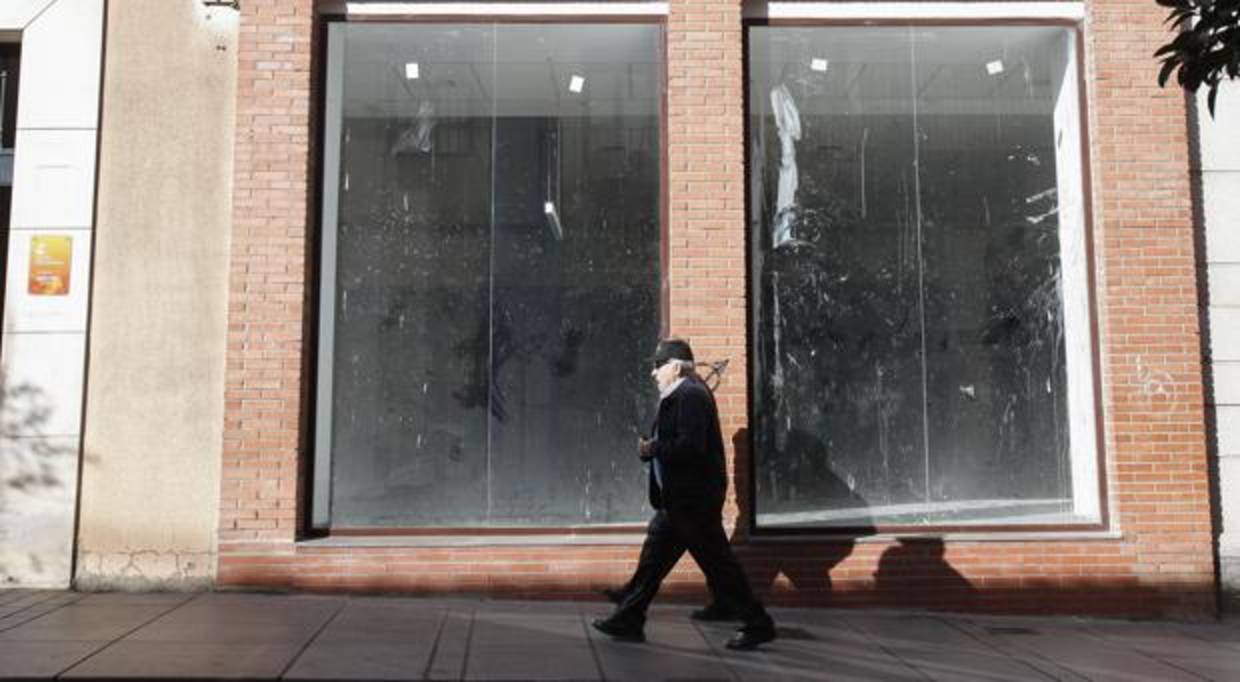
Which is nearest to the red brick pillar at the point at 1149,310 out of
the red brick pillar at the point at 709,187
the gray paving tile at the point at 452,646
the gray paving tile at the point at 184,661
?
the red brick pillar at the point at 709,187

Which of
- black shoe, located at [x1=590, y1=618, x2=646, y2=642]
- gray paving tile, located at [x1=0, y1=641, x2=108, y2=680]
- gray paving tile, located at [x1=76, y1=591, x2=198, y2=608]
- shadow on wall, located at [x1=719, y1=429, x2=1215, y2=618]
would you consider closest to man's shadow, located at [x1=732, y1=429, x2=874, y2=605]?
shadow on wall, located at [x1=719, y1=429, x2=1215, y2=618]

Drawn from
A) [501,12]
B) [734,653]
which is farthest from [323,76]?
[734,653]

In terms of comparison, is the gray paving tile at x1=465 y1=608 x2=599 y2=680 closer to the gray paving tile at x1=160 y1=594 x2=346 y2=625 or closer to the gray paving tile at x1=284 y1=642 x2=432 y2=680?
the gray paving tile at x1=284 y1=642 x2=432 y2=680

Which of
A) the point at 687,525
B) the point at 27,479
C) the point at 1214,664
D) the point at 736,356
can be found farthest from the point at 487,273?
the point at 1214,664

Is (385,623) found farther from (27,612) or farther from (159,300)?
(159,300)

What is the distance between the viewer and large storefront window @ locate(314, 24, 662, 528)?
26.8ft

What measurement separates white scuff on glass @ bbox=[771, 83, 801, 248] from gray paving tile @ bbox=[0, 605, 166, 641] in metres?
5.29

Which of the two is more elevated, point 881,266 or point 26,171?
point 26,171

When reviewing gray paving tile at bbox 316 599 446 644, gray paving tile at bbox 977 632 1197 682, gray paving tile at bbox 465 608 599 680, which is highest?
gray paving tile at bbox 316 599 446 644

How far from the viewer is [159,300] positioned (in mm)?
7992

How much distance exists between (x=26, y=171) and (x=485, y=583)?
469 cm

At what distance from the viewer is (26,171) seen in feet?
26.5

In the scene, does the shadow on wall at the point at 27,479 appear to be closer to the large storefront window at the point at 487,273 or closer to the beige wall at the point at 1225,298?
the large storefront window at the point at 487,273

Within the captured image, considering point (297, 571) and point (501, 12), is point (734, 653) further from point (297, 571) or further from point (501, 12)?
point (501, 12)
